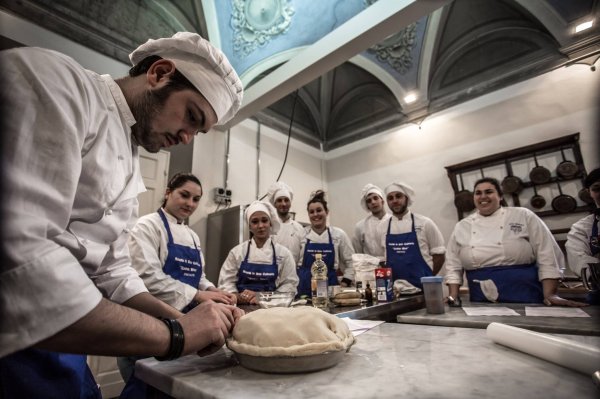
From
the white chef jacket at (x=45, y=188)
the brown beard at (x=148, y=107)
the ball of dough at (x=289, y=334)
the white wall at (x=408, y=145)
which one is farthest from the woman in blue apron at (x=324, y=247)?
the white chef jacket at (x=45, y=188)

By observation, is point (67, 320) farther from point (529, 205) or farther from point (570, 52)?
point (570, 52)

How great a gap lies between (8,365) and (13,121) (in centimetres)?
67

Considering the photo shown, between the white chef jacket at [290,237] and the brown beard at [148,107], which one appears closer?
the brown beard at [148,107]

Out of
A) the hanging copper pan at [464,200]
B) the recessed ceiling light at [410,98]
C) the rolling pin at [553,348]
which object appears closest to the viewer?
the rolling pin at [553,348]

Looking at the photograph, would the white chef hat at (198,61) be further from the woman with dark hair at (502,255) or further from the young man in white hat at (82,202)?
the woman with dark hair at (502,255)

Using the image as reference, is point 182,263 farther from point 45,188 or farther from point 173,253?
point 45,188

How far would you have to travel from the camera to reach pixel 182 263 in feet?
7.79

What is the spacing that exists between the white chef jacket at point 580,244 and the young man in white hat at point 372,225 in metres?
1.89

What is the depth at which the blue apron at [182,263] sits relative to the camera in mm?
2316

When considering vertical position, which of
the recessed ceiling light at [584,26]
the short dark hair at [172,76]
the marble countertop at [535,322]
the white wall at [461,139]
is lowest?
the marble countertop at [535,322]

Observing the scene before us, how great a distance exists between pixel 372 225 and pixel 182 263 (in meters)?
2.60

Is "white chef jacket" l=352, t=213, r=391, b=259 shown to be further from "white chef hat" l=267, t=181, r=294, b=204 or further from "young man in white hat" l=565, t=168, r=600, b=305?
"young man in white hat" l=565, t=168, r=600, b=305

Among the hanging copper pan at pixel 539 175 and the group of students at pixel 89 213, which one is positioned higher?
the hanging copper pan at pixel 539 175

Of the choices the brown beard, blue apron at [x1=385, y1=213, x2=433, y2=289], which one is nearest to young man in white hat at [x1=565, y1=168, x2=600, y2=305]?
blue apron at [x1=385, y1=213, x2=433, y2=289]
